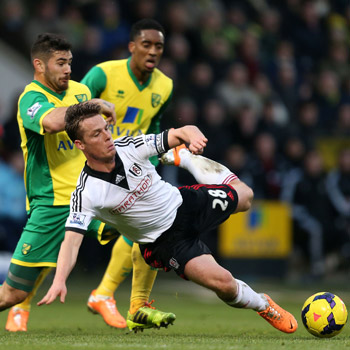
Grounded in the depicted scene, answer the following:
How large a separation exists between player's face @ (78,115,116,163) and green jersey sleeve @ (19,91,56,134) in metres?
0.64

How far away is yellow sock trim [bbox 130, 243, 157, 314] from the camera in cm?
711

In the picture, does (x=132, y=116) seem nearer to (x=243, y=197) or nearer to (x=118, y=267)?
(x=118, y=267)

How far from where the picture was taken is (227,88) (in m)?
14.4

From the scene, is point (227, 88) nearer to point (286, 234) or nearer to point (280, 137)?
point (280, 137)

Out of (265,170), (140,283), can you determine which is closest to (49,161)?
(140,283)

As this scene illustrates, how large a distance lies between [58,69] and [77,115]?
3.25ft

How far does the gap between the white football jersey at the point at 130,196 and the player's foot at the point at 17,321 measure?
5.27 feet

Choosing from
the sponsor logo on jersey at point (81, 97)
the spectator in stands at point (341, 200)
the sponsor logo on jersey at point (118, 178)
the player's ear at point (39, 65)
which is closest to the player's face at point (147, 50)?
the sponsor logo on jersey at point (81, 97)

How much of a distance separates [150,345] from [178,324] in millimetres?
2307

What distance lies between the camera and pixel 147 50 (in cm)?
793

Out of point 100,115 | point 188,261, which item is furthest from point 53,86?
point 188,261

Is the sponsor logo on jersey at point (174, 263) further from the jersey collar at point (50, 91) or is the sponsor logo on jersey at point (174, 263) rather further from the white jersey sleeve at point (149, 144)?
the jersey collar at point (50, 91)

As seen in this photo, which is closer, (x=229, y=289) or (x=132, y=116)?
(x=229, y=289)

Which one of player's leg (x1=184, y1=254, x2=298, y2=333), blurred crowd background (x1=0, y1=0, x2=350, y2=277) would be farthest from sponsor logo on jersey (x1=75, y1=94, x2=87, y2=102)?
blurred crowd background (x1=0, y1=0, x2=350, y2=277)
